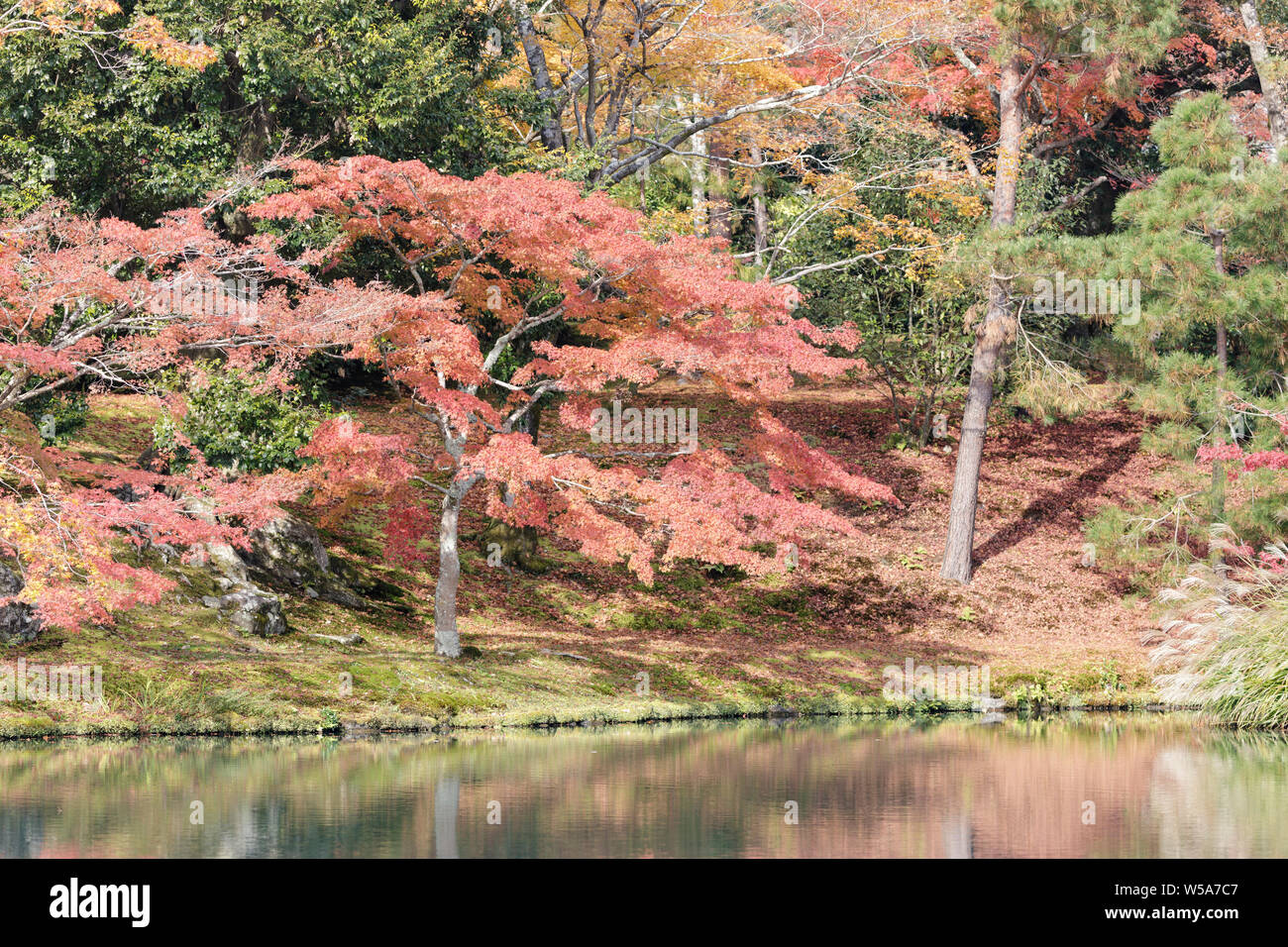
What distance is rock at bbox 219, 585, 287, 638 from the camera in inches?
779

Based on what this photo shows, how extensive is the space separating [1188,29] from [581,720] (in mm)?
25969

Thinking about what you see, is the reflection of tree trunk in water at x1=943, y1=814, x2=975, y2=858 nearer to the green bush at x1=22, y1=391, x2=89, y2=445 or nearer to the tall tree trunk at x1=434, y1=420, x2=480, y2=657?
the tall tree trunk at x1=434, y1=420, x2=480, y2=657

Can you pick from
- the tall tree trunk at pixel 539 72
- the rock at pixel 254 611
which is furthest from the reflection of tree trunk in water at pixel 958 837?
the tall tree trunk at pixel 539 72

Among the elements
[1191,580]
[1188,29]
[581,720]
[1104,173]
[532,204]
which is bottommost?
[581,720]

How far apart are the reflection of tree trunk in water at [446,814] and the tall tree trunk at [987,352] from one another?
16.6 m

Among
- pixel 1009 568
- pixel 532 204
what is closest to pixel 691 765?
pixel 532 204

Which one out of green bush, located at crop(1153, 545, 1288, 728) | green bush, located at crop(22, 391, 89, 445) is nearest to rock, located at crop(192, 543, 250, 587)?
green bush, located at crop(22, 391, 89, 445)

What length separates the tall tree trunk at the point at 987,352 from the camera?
27016 millimetres

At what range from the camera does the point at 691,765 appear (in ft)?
48.7

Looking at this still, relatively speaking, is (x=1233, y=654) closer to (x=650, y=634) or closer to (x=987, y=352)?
(x=650, y=634)

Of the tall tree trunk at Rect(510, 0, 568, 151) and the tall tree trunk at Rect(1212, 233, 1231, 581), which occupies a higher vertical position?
the tall tree trunk at Rect(510, 0, 568, 151)

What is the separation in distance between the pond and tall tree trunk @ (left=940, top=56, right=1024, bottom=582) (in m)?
10.0

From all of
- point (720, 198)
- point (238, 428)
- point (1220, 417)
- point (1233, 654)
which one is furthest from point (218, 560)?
point (720, 198)

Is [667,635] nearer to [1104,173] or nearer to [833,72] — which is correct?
[833,72]
